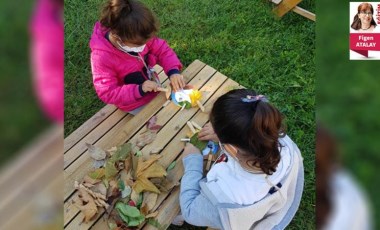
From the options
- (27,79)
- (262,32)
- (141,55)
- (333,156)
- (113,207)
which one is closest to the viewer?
(27,79)

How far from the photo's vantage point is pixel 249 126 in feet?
2.16

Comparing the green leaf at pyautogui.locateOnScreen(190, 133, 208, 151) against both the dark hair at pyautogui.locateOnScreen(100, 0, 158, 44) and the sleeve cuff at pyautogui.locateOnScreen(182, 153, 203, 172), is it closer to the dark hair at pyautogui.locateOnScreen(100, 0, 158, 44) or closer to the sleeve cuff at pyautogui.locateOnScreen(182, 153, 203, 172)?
the sleeve cuff at pyautogui.locateOnScreen(182, 153, 203, 172)

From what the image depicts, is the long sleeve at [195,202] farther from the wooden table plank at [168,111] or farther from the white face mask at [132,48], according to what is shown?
the white face mask at [132,48]

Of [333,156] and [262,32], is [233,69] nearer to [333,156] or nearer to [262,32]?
[262,32]

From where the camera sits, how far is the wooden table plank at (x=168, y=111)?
0.83 meters

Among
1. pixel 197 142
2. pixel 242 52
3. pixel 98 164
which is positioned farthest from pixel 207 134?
pixel 242 52

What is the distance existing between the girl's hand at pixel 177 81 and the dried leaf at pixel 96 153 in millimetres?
221

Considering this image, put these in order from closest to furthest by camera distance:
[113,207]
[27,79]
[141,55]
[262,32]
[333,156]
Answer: [27,79] → [333,156] → [113,207] → [141,55] → [262,32]

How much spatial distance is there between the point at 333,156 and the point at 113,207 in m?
0.43

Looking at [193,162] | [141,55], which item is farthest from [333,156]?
[141,55]

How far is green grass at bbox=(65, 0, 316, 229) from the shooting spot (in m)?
1.09

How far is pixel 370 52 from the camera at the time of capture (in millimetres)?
663

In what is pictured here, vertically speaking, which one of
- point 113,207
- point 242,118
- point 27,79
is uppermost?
point 27,79

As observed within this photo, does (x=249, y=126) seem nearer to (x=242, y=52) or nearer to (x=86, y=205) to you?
(x=86, y=205)
